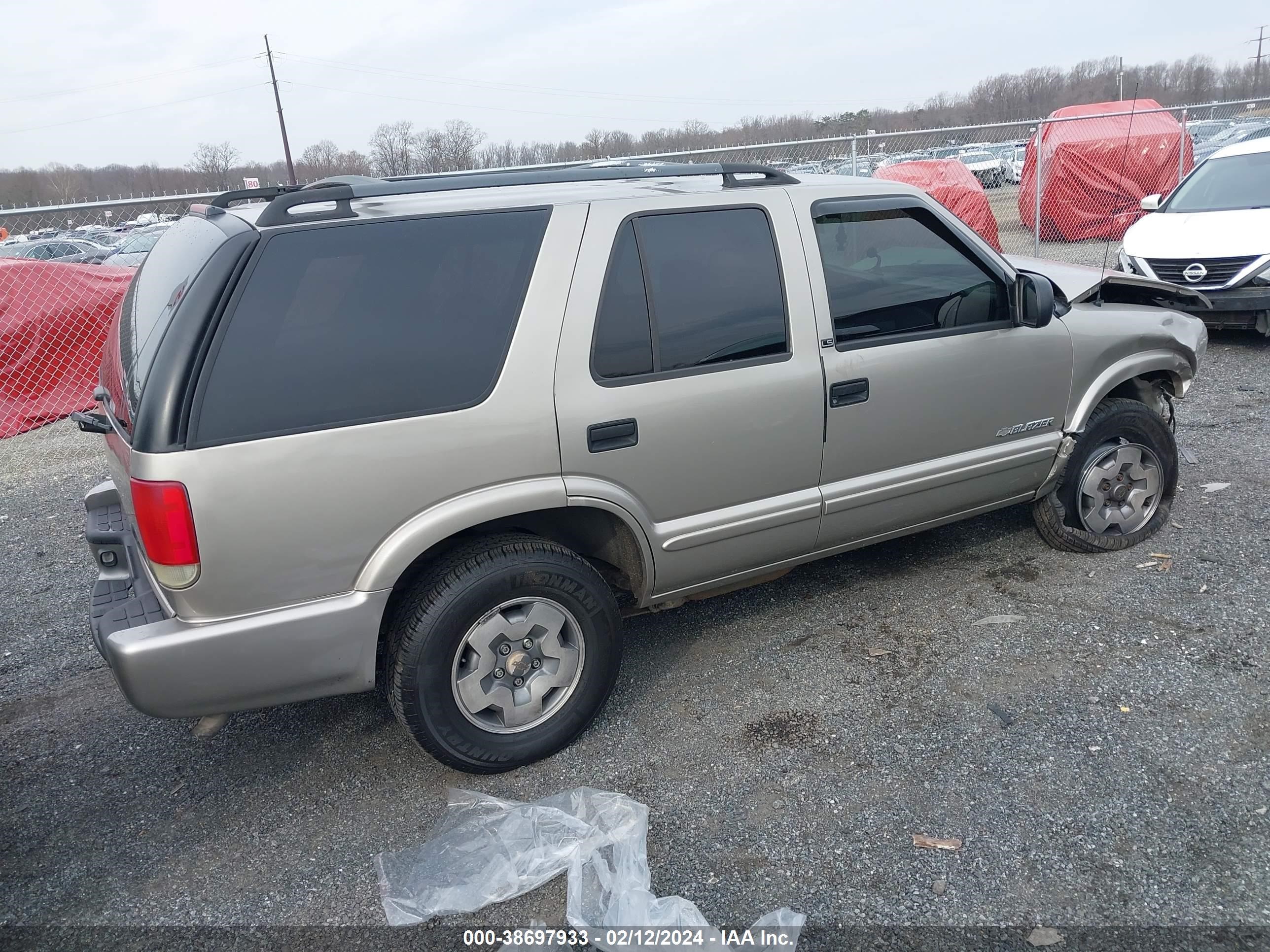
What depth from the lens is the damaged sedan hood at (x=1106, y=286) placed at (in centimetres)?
448

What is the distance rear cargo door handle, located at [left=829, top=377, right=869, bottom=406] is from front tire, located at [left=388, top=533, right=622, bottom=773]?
1.13 meters

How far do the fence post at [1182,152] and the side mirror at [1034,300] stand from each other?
1367 centimetres

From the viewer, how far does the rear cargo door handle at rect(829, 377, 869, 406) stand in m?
3.50

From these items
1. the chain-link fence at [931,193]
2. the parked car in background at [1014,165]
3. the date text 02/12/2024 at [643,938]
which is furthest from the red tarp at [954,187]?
the date text 02/12/2024 at [643,938]

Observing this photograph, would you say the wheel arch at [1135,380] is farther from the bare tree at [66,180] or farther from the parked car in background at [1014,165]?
the bare tree at [66,180]

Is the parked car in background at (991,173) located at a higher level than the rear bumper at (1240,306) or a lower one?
higher

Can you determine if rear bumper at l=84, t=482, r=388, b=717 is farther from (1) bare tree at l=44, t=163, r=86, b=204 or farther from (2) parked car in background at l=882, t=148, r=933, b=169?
(1) bare tree at l=44, t=163, r=86, b=204

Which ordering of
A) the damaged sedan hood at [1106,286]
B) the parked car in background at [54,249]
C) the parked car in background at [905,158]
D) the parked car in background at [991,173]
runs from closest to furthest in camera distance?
the damaged sedan hood at [1106,286], the parked car in background at [905,158], the parked car in background at [991,173], the parked car in background at [54,249]

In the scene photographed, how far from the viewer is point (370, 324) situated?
9.13 feet

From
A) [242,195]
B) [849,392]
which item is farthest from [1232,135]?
[242,195]

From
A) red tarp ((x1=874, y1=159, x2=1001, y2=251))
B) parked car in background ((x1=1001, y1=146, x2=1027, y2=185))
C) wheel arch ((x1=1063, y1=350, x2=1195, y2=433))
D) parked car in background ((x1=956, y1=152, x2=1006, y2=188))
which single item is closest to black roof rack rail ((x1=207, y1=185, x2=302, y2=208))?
wheel arch ((x1=1063, y1=350, x2=1195, y2=433))

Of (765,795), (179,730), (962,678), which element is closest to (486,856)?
(765,795)

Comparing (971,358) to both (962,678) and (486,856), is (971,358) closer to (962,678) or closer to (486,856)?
(962,678)

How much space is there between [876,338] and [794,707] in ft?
4.77
